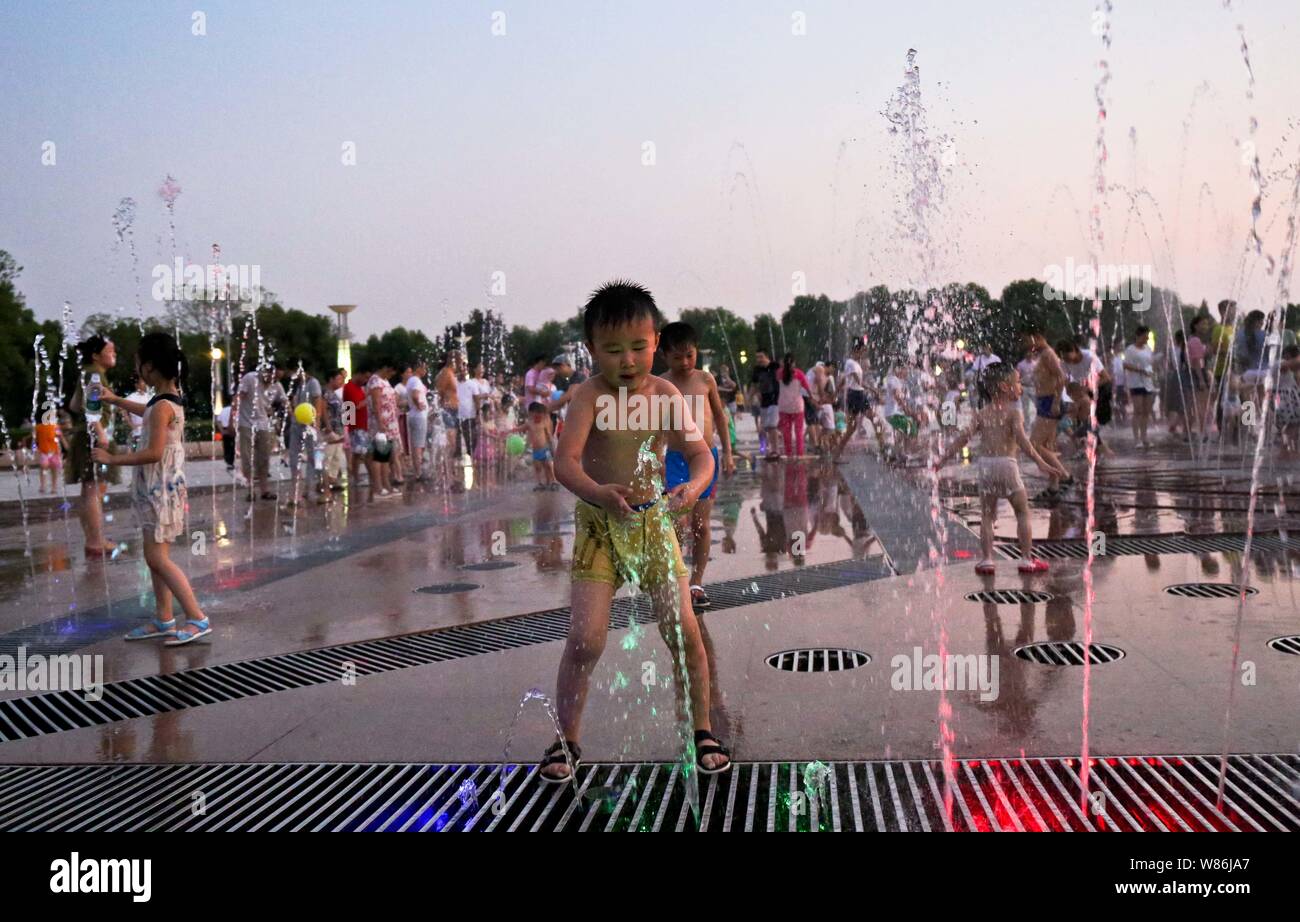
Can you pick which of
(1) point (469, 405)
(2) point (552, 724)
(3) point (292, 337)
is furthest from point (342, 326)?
(3) point (292, 337)

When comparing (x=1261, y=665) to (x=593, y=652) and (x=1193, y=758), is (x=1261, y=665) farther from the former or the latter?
(x=593, y=652)

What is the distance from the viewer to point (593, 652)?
11.4 feet

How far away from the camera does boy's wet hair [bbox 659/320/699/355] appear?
578 cm

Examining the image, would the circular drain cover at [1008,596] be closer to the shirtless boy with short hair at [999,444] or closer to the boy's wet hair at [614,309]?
the shirtless boy with short hair at [999,444]

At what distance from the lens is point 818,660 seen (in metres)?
4.70

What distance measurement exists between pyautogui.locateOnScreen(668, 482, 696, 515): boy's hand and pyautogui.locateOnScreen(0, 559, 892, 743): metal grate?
198cm

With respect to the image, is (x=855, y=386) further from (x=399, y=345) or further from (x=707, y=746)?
(x=399, y=345)

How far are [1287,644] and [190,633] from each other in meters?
5.04

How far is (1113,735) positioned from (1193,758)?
0.27 m

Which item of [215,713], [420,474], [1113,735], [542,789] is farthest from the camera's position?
[420,474]

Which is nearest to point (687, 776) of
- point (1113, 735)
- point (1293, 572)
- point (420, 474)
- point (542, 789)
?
point (542, 789)

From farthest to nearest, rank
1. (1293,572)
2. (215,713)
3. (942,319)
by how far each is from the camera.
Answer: (942,319), (1293,572), (215,713)

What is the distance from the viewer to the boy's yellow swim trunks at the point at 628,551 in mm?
3525
